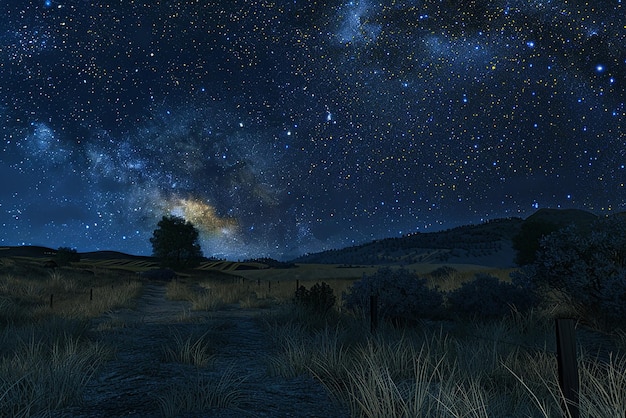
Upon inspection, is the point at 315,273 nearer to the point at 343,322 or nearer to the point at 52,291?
the point at 52,291

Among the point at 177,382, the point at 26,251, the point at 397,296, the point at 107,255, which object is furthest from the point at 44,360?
the point at 107,255

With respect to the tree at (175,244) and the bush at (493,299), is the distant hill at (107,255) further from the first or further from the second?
the bush at (493,299)

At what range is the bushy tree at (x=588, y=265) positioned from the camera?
362 inches

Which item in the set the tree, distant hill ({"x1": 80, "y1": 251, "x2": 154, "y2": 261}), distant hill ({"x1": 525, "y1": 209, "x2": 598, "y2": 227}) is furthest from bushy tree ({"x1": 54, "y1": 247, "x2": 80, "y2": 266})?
distant hill ({"x1": 525, "y1": 209, "x2": 598, "y2": 227})

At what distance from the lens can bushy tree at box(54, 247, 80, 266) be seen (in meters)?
57.2

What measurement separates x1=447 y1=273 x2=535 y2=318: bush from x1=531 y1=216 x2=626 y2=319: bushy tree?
2.13 feet

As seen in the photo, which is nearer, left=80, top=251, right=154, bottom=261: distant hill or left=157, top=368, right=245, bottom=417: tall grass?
left=157, top=368, right=245, bottom=417: tall grass

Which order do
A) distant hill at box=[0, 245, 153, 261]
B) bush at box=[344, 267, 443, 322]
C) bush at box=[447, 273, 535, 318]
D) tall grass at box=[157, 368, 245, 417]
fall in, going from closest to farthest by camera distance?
1. tall grass at box=[157, 368, 245, 417]
2. bush at box=[447, 273, 535, 318]
3. bush at box=[344, 267, 443, 322]
4. distant hill at box=[0, 245, 153, 261]

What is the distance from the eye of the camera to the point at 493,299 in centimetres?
1133

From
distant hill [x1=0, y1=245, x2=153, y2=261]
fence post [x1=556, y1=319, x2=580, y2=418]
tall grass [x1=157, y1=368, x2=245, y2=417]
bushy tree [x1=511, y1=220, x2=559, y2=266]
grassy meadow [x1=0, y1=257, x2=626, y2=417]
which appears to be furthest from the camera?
distant hill [x1=0, y1=245, x2=153, y2=261]

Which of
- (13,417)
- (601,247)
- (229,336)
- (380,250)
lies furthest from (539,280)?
(380,250)

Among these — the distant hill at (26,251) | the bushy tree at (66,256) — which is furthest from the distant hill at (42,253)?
the bushy tree at (66,256)

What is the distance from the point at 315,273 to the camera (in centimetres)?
5897

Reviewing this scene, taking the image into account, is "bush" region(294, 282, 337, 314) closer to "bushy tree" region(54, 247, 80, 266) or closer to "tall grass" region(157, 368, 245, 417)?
"tall grass" region(157, 368, 245, 417)
